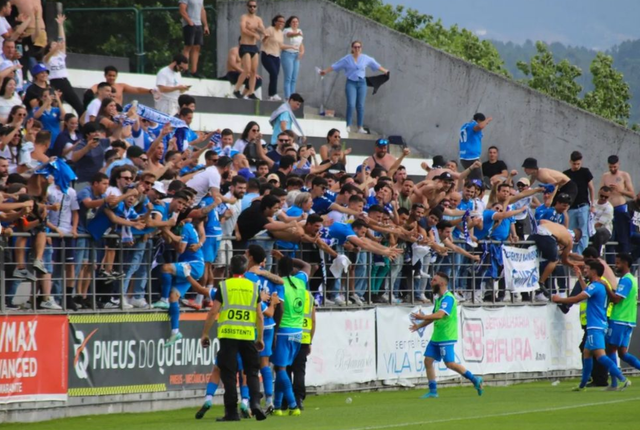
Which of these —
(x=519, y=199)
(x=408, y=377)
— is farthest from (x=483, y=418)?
(x=519, y=199)

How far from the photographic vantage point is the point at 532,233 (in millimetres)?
25812

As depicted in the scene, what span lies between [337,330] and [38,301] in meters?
5.93

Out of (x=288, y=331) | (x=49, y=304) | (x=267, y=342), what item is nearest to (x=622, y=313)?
(x=288, y=331)

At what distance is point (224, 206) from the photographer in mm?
19391

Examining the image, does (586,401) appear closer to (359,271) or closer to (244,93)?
(359,271)

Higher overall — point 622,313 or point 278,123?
point 278,123

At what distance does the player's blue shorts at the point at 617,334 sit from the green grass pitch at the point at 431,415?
2.77ft

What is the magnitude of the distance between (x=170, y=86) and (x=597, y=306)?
9.19 meters

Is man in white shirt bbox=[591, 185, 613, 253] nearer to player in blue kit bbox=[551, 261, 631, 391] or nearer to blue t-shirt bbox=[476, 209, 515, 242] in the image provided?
blue t-shirt bbox=[476, 209, 515, 242]

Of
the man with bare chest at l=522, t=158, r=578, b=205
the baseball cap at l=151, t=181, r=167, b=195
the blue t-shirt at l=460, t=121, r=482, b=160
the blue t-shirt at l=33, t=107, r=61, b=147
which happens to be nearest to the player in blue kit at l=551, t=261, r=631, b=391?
the man with bare chest at l=522, t=158, r=578, b=205

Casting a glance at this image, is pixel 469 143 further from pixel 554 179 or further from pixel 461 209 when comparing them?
pixel 461 209

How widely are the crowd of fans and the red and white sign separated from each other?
34 centimetres

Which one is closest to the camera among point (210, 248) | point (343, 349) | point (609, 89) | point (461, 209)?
point (210, 248)

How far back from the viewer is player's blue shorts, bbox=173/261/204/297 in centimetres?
1828
